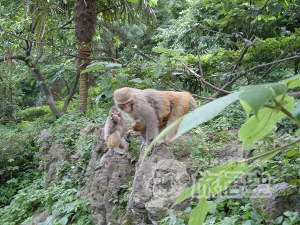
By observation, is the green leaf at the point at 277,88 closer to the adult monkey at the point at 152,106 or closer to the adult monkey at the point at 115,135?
the adult monkey at the point at 152,106

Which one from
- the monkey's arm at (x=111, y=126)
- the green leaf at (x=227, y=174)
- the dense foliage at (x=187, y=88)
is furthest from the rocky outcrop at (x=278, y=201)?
the monkey's arm at (x=111, y=126)

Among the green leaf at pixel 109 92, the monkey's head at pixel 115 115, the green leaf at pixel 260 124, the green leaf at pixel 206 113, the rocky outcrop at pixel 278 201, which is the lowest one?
the rocky outcrop at pixel 278 201

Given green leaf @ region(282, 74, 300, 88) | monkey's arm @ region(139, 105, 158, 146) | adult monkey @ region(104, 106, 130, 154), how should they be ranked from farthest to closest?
1. adult monkey @ region(104, 106, 130, 154)
2. monkey's arm @ region(139, 105, 158, 146)
3. green leaf @ region(282, 74, 300, 88)

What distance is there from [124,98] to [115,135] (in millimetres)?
1385

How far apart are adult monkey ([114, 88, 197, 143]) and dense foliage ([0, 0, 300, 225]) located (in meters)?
0.30

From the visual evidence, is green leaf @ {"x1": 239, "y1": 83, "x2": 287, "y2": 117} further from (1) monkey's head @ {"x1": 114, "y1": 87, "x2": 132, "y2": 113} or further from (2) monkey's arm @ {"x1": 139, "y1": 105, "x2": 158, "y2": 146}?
(2) monkey's arm @ {"x1": 139, "y1": 105, "x2": 158, "y2": 146}

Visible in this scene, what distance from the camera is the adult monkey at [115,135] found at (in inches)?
205

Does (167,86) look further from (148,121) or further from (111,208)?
(111,208)

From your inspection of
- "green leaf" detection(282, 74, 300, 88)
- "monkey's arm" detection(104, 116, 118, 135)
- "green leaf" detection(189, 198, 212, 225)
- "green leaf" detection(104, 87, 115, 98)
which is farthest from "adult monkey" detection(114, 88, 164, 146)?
"green leaf" detection(282, 74, 300, 88)

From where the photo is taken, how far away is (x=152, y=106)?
4.41 meters

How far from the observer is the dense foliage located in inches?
36.8

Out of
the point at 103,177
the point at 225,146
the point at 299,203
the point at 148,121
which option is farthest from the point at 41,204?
the point at 299,203

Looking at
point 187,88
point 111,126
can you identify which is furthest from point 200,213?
point 187,88

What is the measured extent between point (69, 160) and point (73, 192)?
1.76 metres
